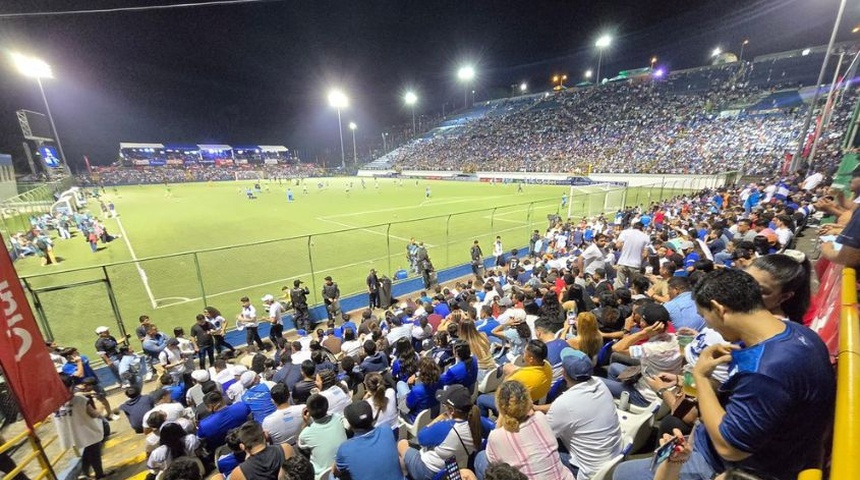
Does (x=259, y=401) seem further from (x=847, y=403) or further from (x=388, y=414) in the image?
(x=847, y=403)

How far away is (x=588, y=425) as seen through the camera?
3199 millimetres

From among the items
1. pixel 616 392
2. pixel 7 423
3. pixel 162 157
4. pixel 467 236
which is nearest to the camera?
pixel 616 392

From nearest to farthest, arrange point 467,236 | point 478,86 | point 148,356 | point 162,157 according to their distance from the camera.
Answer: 1. point 148,356
2. point 467,236
3. point 162,157
4. point 478,86

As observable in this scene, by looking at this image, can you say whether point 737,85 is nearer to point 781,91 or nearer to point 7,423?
point 781,91

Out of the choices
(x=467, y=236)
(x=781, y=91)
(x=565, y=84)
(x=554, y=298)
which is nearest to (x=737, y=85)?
(x=781, y=91)

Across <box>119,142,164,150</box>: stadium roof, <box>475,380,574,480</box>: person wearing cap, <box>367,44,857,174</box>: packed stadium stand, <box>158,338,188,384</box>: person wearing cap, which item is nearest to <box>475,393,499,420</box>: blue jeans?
<box>475,380,574,480</box>: person wearing cap

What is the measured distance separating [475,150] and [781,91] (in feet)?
167

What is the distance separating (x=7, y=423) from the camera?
20.1ft

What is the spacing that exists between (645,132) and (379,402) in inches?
2652

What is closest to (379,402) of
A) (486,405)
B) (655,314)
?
(486,405)

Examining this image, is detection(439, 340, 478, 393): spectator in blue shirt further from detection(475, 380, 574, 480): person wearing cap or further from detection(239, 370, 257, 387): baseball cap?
detection(239, 370, 257, 387): baseball cap

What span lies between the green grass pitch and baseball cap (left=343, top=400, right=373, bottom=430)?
26.6 ft

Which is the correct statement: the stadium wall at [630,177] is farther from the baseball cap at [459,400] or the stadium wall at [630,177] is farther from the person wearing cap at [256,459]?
the person wearing cap at [256,459]

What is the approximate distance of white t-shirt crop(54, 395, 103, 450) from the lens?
4.88 metres
